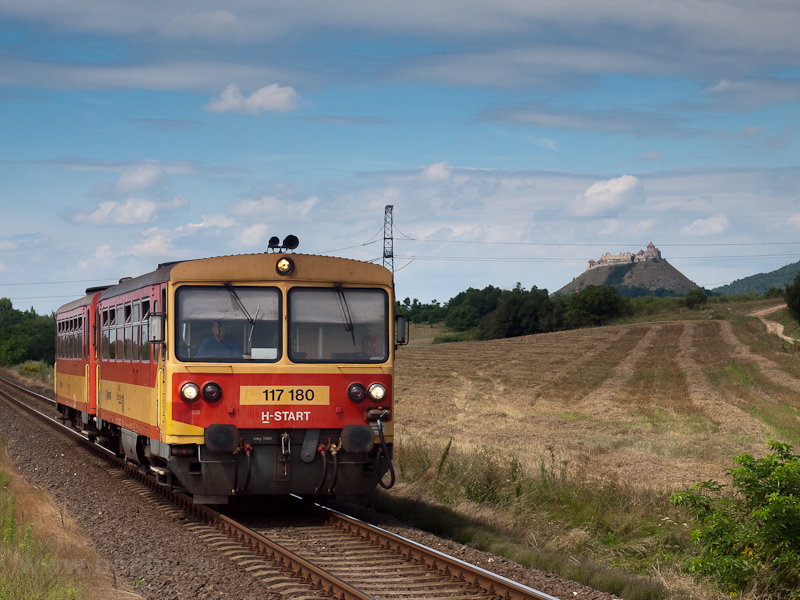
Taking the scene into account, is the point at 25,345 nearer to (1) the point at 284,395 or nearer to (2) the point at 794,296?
(2) the point at 794,296

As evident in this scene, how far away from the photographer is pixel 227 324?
35.5 feet

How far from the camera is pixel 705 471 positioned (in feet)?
53.6

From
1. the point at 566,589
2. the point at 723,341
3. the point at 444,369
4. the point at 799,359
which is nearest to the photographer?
the point at 566,589

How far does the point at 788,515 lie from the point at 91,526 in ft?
26.0

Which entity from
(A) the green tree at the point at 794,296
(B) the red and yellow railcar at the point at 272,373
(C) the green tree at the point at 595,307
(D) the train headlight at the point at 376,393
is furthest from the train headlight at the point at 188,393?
(C) the green tree at the point at 595,307

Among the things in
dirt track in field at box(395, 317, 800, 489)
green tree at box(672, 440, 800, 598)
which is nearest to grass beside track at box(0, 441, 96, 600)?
green tree at box(672, 440, 800, 598)

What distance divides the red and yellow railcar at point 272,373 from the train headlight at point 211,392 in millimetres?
17

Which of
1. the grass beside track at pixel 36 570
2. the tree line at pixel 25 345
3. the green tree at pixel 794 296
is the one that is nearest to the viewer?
the grass beside track at pixel 36 570

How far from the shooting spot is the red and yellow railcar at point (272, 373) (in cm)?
1047

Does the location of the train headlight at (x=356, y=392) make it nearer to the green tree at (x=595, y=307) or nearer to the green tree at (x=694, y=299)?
the green tree at (x=595, y=307)

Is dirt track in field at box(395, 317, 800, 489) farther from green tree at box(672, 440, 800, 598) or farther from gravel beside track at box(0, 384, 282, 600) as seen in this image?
gravel beside track at box(0, 384, 282, 600)

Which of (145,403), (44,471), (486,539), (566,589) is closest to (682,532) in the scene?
(486,539)

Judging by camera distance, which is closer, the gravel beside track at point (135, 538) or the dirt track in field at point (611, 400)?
the gravel beside track at point (135, 538)

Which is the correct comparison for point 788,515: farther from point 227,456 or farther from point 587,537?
point 227,456
